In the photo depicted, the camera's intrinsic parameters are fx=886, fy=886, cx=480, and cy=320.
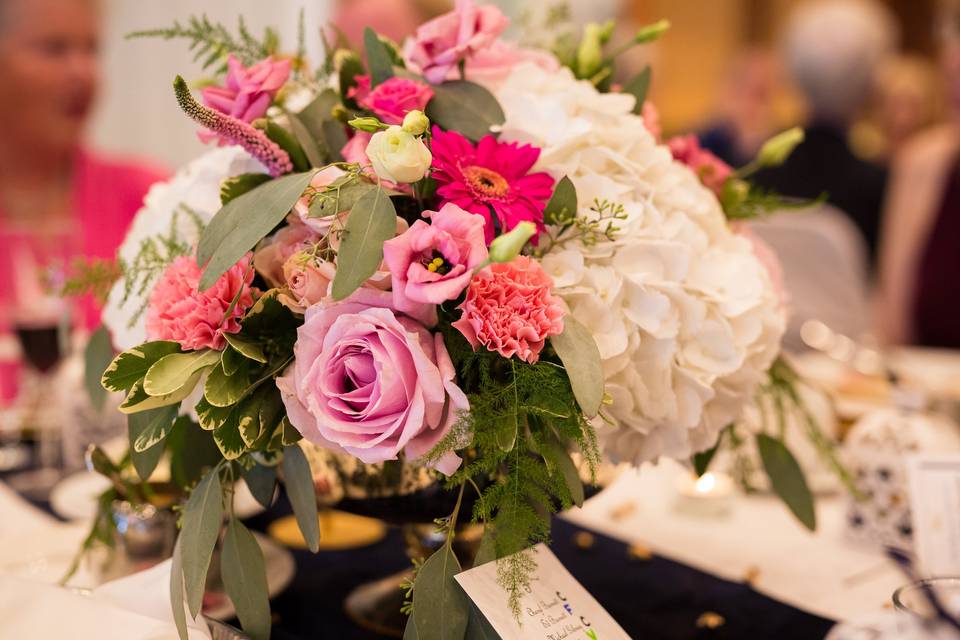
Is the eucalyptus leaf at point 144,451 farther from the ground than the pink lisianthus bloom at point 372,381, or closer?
closer

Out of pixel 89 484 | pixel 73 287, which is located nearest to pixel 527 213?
pixel 73 287

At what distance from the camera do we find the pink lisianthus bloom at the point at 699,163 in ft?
2.81

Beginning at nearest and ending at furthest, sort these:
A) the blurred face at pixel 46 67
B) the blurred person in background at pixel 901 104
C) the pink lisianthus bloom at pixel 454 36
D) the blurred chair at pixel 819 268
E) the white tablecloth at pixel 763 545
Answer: the pink lisianthus bloom at pixel 454 36 < the white tablecloth at pixel 763 545 < the blurred face at pixel 46 67 < the blurred chair at pixel 819 268 < the blurred person in background at pixel 901 104

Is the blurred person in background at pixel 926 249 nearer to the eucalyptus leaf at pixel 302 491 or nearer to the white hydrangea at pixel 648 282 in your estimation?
the white hydrangea at pixel 648 282

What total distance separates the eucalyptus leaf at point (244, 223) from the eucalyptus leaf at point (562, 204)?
0.56ft

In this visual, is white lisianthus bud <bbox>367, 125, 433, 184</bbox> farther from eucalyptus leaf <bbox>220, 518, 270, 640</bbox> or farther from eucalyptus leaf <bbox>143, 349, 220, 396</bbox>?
eucalyptus leaf <bbox>220, 518, 270, 640</bbox>

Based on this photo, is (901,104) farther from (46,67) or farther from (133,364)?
(133,364)

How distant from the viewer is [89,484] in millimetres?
1188

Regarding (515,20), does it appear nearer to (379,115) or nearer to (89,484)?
(379,115)

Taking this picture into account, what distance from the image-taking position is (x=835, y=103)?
2.78 m

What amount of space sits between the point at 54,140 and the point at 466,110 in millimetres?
1753

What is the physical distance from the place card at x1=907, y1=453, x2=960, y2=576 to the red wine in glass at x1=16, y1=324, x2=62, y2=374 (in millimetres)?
1109

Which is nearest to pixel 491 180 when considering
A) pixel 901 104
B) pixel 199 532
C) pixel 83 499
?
pixel 199 532

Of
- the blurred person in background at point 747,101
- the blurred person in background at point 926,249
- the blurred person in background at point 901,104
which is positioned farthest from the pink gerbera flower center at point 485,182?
the blurred person in background at point 901,104
